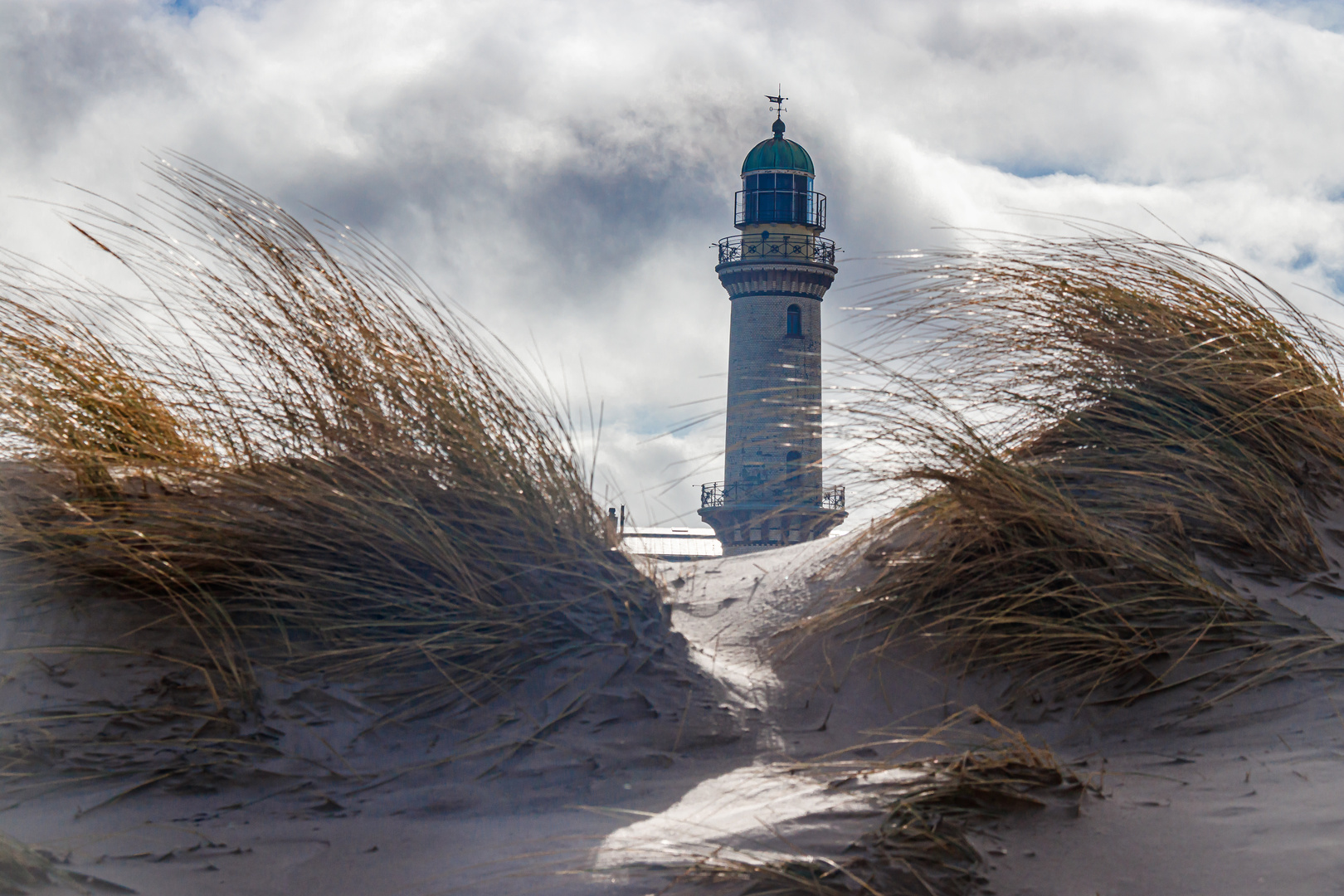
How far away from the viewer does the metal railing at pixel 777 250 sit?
2255 cm

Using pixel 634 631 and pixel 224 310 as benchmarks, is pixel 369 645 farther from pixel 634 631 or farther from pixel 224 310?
pixel 224 310

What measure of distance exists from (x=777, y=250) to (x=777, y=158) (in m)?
2.38

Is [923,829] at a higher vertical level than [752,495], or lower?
lower

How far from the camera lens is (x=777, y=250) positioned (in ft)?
74.2

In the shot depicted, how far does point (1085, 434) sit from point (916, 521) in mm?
563

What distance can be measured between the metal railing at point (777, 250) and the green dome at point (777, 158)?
169 cm

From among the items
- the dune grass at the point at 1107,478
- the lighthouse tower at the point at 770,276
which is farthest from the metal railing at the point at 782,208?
the dune grass at the point at 1107,478

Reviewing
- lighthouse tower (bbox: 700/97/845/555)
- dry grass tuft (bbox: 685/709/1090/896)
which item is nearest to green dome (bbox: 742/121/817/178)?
lighthouse tower (bbox: 700/97/845/555)

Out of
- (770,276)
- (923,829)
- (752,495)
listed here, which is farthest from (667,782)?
(770,276)

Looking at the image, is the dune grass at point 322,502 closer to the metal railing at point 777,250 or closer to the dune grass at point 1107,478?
the dune grass at point 1107,478

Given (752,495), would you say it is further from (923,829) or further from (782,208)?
(923,829)

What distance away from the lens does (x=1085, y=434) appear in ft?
9.02

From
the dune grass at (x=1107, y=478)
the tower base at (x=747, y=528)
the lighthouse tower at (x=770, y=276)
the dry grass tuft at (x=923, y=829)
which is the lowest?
the dry grass tuft at (x=923, y=829)

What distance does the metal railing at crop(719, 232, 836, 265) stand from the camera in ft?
74.0
